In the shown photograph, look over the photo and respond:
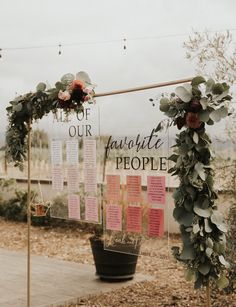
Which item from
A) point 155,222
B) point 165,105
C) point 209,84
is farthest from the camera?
point 155,222

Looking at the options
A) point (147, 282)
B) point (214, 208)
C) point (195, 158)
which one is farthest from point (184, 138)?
point (147, 282)

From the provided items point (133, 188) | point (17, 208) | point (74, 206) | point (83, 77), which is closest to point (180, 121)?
point (83, 77)

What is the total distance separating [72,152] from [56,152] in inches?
11.8

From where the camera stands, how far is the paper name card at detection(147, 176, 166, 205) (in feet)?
15.1

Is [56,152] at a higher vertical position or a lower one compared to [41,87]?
lower

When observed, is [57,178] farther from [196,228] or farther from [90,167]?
[196,228]

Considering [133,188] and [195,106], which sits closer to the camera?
[195,106]

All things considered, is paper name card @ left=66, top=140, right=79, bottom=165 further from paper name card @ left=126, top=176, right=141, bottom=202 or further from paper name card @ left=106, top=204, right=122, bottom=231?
paper name card @ left=126, top=176, right=141, bottom=202

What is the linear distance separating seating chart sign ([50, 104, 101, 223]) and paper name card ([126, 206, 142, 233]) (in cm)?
42

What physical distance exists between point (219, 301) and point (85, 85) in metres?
2.22

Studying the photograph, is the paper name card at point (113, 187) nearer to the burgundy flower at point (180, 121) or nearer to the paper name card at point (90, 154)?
the paper name card at point (90, 154)

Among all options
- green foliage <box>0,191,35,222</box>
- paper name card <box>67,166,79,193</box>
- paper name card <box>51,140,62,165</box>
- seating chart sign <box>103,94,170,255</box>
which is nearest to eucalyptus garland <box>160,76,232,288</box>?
seating chart sign <box>103,94,170,255</box>

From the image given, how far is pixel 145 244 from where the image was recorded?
477cm

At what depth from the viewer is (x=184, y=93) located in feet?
10.8
